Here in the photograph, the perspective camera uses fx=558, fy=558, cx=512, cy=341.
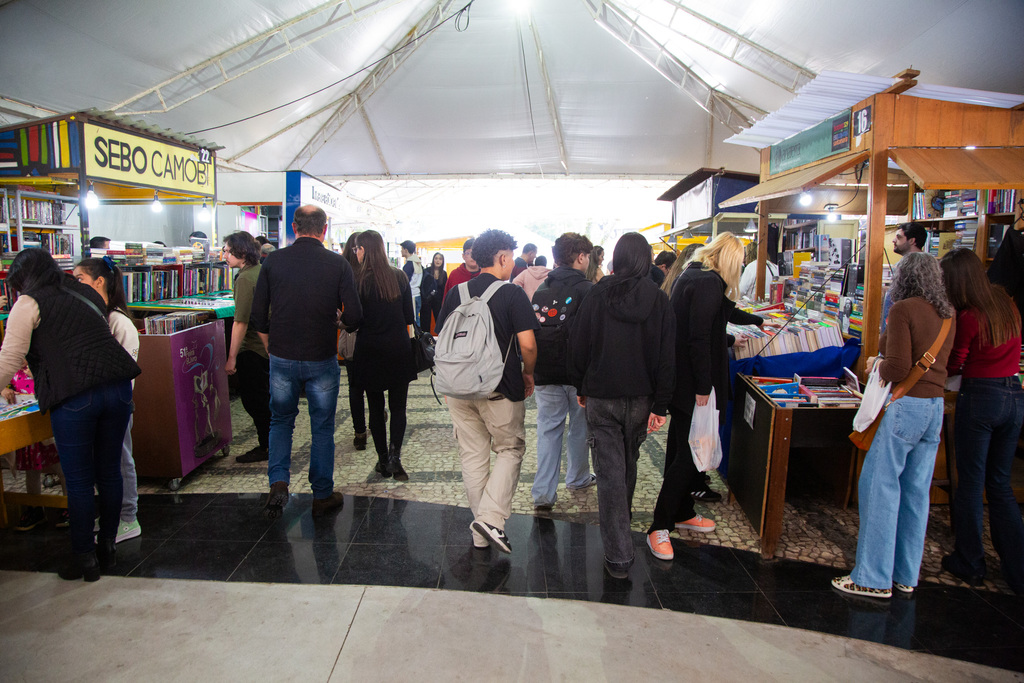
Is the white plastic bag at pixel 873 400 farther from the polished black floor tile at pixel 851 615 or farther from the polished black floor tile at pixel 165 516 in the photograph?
the polished black floor tile at pixel 165 516

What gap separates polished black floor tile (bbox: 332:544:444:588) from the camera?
2.74m

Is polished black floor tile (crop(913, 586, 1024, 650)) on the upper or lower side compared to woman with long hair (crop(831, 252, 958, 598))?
lower

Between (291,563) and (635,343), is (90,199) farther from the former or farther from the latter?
(635,343)

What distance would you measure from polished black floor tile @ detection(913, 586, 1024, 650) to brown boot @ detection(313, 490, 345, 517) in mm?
3072

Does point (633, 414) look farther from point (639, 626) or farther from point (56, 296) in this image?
point (56, 296)

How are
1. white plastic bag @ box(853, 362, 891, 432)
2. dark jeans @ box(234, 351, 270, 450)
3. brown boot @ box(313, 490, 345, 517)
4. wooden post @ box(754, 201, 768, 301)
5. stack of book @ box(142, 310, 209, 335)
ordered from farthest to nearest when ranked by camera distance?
wooden post @ box(754, 201, 768, 301), dark jeans @ box(234, 351, 270, 450), stack of book @ box(142, 310, 209, 335), brown boot @ box(313, 490, 345, 517), white plastic bag @ box(853, 362, 891, 432)

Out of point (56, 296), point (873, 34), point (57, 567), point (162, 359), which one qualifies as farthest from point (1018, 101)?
point (57, 567)

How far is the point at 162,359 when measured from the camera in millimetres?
3629

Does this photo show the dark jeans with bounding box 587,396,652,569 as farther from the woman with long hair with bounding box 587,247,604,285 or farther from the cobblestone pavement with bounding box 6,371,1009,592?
the woman with long hair with bounding box 587,247,604,285

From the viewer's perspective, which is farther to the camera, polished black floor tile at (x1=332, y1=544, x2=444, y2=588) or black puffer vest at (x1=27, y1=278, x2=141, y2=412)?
polished black floor tile at (x1=332, y1=544, x2=444, y2=588)

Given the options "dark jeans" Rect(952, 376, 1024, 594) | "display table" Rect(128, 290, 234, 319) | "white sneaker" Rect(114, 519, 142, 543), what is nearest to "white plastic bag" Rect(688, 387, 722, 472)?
"dark jeans" Rect(952, 376, 1024, 594)

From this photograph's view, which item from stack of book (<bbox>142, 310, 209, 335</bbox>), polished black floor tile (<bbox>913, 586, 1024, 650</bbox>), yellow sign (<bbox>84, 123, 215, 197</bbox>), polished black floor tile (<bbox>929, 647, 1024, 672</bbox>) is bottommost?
polished black floor tile (<bbox>929, 647, 1024, 672</bbox>)

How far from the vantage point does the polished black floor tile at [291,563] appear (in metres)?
2.76

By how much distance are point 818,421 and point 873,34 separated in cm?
534
